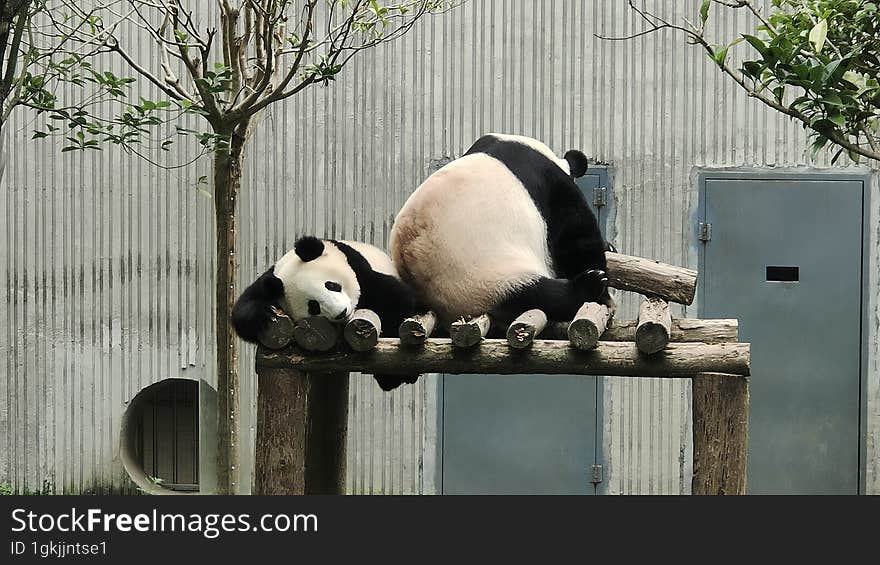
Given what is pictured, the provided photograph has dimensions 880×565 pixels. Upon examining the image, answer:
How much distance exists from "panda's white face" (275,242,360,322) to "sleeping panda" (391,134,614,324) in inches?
13.1

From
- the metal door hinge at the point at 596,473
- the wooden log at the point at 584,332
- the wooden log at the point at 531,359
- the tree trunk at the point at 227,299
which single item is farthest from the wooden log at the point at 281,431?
the metal door hinge at the point at 596,473

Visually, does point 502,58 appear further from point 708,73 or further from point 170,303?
point 170,303

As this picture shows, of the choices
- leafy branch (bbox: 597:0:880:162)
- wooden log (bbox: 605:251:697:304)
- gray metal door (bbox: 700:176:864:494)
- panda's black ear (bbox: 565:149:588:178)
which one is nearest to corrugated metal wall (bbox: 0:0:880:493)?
gray metal door (bbox: 700:176:864:494)

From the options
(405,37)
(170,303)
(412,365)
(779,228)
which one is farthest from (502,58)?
(412,365)

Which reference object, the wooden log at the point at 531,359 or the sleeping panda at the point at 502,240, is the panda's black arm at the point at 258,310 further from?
the sleeping panda at the point at 502,240

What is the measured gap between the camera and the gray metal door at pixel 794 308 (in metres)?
6.11

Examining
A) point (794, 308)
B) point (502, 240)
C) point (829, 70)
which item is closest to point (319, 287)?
point (502, 240)

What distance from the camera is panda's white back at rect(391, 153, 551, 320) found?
10.6ft

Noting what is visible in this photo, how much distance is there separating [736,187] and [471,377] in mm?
1997

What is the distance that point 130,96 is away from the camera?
21.1 ft

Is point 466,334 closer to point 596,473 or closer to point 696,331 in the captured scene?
point 696,331

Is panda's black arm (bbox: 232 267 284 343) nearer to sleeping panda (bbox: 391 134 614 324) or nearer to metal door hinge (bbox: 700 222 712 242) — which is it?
sleeping panda (bbox: 391 134 614 324)

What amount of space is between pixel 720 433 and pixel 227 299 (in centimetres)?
278

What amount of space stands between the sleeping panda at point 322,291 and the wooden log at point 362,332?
Answer: 0.05 m
